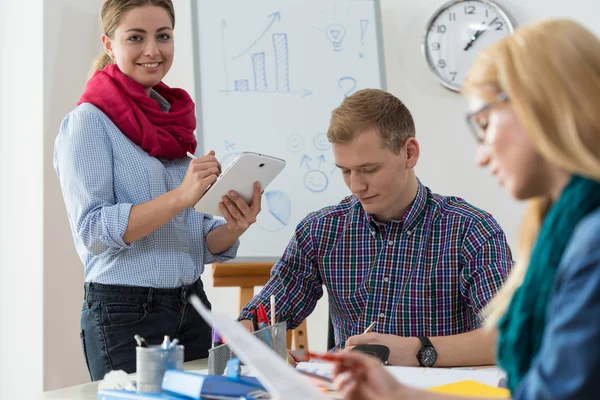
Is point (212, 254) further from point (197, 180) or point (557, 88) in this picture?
point (557, 88)

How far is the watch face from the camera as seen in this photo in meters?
1.58

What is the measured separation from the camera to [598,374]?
0.66m

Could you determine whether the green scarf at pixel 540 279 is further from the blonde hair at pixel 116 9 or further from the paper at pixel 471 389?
the blonde hair at pixel 116 9

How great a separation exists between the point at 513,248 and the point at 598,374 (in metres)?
2.45

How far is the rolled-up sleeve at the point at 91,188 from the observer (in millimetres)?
1727

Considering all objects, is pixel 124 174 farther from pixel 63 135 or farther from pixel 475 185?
pixel 475 185

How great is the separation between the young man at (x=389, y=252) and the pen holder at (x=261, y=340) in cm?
38

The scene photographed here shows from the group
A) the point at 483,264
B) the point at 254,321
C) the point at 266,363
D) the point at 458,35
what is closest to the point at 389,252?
the point at 483,264

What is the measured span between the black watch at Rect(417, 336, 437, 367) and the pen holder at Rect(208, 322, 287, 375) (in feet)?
1.07

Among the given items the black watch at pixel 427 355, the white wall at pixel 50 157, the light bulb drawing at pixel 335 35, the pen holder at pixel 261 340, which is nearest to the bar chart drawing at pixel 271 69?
the light bulb drawing at pixel 335 35

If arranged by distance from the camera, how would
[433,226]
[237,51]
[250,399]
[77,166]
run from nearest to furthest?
[250,399] < [77,166] < [433,226] < [237,51]

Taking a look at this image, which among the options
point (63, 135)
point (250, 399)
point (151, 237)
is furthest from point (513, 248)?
point (250, 399)

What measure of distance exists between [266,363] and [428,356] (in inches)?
31.4

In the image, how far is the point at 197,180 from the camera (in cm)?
178
